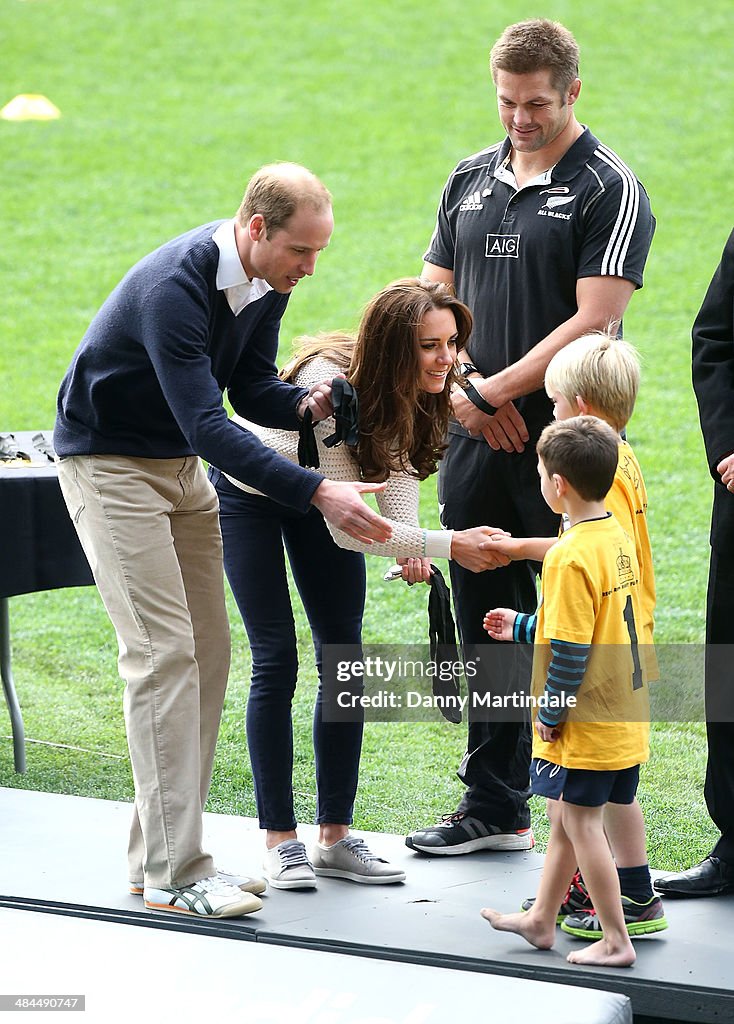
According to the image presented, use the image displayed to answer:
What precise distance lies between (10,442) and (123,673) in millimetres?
1733

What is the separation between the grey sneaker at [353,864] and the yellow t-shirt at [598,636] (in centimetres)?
71

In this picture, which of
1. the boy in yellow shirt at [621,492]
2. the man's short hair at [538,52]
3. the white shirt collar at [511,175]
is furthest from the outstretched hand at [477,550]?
the man's short hair at [538,52]

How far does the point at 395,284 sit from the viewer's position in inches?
131

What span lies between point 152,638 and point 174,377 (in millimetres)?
575

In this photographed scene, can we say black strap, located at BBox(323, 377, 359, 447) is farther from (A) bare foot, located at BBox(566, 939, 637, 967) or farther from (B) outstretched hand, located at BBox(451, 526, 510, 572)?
(A) bare foot, located at BBox(566, 939, 637, 967)

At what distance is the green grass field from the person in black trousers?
1.11m

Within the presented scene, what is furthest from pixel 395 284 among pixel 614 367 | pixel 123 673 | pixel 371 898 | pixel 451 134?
pixel 451 134

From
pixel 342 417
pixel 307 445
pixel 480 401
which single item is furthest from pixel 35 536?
pixel 480 401

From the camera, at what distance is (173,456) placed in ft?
10.8

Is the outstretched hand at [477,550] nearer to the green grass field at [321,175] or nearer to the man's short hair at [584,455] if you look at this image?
the man's short hair at [584,455]

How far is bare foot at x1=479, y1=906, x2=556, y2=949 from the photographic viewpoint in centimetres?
302

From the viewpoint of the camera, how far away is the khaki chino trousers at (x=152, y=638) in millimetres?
3182

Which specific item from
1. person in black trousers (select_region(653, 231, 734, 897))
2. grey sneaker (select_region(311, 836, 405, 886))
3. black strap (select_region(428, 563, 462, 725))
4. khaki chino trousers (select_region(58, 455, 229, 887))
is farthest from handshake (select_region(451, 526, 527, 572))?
grey sneaker (select_region(311, 836, 405, 886))

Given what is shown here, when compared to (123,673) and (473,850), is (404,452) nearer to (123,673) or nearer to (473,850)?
(123,673)
